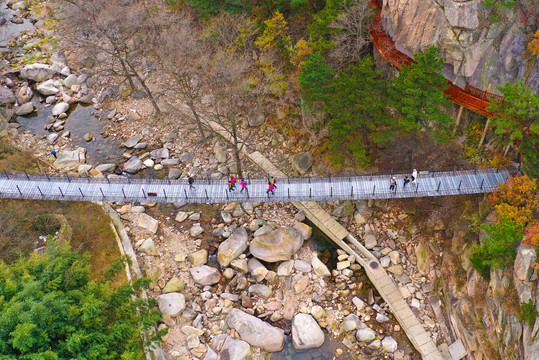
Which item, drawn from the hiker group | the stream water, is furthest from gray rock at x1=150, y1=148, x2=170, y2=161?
the hiker group

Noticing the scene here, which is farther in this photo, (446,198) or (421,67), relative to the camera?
(446,198)

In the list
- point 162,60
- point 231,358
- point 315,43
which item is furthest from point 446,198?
point 162,60

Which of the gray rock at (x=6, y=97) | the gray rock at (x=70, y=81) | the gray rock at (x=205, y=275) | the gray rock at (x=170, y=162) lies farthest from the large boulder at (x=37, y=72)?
the gray rock at (x=205, y=275)

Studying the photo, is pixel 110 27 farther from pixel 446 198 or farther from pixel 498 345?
pixel 498 345

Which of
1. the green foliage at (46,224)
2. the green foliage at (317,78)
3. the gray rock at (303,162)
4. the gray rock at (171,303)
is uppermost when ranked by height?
the green foliage at (317,78)

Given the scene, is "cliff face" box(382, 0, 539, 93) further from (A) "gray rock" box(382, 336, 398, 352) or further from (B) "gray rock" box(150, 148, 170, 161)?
(B) "gray rock" box(150, 148, 170, 161)

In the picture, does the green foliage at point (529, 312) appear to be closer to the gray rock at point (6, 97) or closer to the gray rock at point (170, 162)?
the gray rock at point (170, 162)

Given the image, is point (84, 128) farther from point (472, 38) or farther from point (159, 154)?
point (472, 38)

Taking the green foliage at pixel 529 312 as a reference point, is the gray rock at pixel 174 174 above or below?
below
